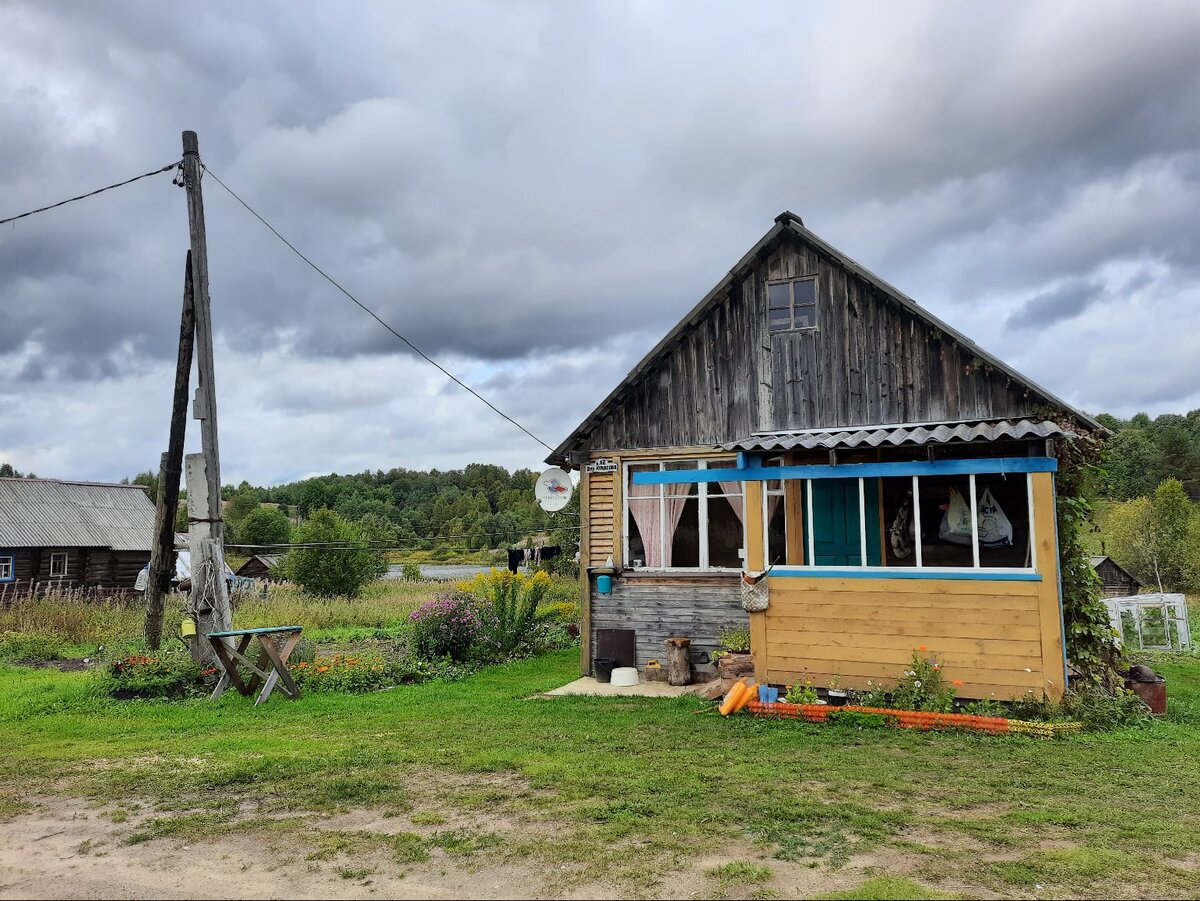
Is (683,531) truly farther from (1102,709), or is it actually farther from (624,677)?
(1102,709)

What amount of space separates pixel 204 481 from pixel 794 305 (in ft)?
28.6

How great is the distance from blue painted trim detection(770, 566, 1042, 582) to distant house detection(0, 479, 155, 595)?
24.3 m

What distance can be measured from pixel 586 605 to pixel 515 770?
571cm

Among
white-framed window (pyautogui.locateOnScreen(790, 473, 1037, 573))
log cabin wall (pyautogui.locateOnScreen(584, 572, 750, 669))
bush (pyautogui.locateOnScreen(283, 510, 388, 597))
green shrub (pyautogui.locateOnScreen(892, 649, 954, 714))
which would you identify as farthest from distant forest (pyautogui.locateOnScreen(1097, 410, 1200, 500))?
green shrub (pyautogui.locateOnScreen(892, 649, 954, 714))

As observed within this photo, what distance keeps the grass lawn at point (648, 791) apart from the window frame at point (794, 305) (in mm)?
5350

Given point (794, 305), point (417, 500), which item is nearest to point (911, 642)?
point (794, 305)

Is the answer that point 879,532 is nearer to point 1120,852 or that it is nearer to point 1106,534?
point 1120,852

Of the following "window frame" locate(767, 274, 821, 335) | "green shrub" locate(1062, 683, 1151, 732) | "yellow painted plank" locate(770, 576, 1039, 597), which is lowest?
"green shrub" locate(1062, 683, 1151, 732)

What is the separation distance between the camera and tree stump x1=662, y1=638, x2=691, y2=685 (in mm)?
11258

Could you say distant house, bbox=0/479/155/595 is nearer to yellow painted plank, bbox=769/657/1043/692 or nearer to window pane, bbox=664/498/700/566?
window pane, bbox=664/498/700/566

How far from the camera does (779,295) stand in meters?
11.9

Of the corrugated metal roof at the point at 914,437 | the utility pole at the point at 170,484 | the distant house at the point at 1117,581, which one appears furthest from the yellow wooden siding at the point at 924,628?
the distant house at the point at 1117,581

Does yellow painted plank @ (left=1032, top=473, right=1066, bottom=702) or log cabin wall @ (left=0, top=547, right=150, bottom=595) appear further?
log cabin wall @ (left=0, top=547, right=150, bottom=595)

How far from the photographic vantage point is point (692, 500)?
12.2m
